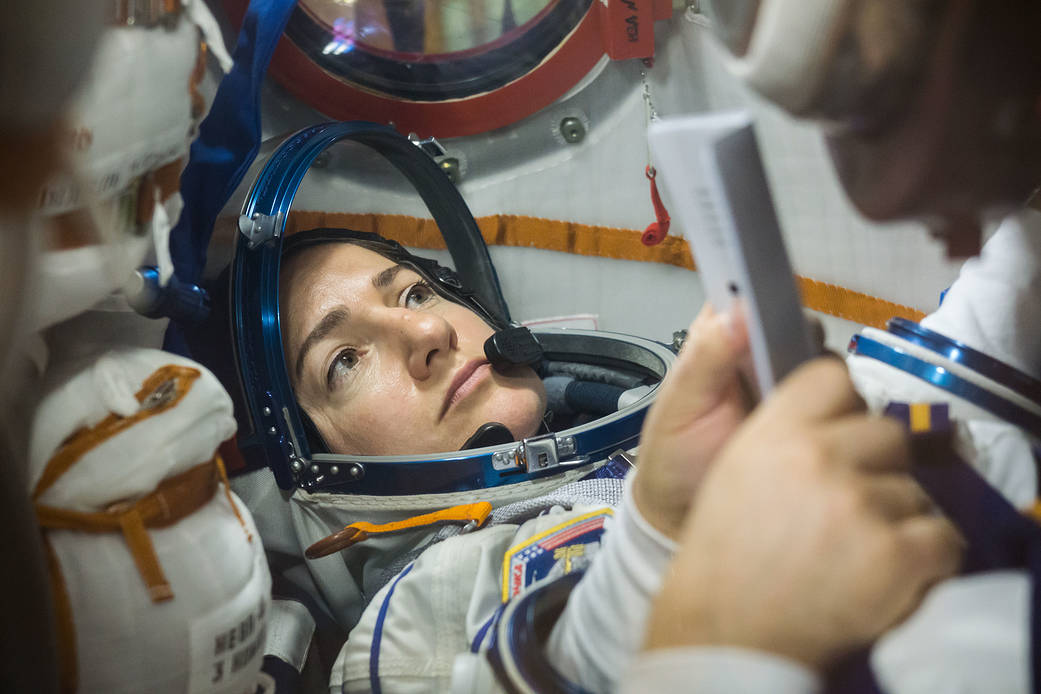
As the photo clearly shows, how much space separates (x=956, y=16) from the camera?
9.9 inches

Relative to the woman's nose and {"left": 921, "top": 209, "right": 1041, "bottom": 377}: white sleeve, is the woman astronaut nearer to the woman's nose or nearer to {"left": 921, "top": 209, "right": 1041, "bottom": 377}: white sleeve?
the woman's nose

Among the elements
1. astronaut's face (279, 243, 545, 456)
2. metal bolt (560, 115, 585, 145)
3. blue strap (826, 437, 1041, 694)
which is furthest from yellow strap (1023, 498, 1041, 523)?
metal bolt (560, 115, 585, 145)

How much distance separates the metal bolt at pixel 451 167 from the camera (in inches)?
40.8

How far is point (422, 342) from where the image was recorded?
754mm

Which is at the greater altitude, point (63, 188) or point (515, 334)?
point (63, 188)

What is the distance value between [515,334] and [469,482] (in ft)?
0.59

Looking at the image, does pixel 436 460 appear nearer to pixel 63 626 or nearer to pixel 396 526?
pixel 396 526

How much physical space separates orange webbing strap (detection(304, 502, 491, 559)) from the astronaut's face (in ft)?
0.22

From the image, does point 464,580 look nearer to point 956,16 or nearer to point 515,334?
point 515,334

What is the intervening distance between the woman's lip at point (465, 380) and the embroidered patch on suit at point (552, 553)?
201mm

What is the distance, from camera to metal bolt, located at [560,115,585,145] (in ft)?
3.20

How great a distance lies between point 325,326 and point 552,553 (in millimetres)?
329

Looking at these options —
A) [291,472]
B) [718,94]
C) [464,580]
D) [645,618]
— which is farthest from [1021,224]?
[291,472]

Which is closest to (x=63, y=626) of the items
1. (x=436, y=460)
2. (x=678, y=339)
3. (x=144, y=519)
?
(x=144, y=519)
